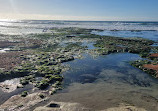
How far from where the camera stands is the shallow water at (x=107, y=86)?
1531 centimetres

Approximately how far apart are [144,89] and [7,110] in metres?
16.2

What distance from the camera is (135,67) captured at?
26812 millimetres

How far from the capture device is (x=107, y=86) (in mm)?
19062

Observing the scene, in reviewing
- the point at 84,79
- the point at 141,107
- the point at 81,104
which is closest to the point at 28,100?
the point at 81,104

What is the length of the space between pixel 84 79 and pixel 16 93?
9467 mm

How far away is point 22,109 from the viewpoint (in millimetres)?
13656

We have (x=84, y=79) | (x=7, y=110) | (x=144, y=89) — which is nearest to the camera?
(x=7, y=110)

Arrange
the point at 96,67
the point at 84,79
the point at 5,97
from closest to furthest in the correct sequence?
the point at 5,97
the point at 84,79
the point at 96,67

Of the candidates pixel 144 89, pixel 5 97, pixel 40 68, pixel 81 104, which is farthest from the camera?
pixel 40 68

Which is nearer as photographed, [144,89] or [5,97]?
[5,97]

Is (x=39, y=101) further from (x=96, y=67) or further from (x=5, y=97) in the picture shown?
(x=96, y=67)

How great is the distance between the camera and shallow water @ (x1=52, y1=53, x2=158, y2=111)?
15312mm

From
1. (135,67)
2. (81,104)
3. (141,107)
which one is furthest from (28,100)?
(135,67)

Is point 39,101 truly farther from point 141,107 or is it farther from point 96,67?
point 96,67
